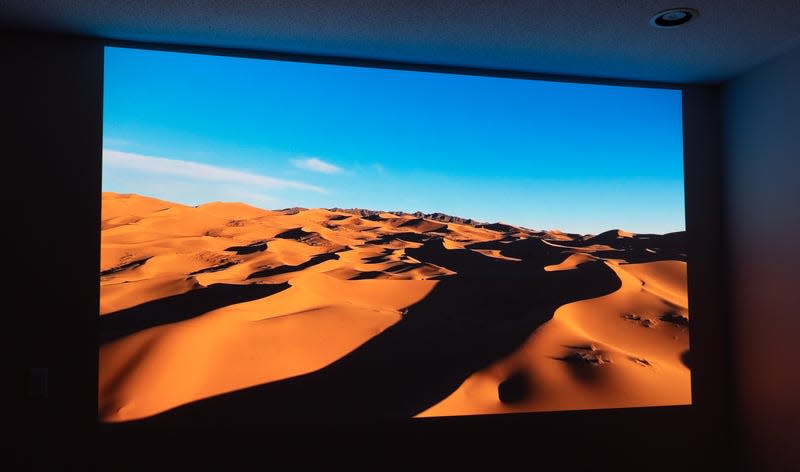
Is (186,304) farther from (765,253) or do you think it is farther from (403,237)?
(765,253)

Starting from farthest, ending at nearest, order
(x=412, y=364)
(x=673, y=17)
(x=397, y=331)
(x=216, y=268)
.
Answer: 1. (x=216, y=268)
2. (x=397, y=331)
3. (x=412, y=364)
4. (x=673, y=17)

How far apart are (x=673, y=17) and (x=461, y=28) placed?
734mm

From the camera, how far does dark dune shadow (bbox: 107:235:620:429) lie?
2.04 m

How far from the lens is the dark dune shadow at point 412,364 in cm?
204

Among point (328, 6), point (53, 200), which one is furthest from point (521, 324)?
point (53, 200)

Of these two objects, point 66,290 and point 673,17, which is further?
point 66,290

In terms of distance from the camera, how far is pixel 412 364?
2.66 metres

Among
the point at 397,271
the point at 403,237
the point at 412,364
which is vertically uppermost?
the point at 403,237

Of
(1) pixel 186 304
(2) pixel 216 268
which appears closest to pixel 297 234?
(2) pixel 216 268

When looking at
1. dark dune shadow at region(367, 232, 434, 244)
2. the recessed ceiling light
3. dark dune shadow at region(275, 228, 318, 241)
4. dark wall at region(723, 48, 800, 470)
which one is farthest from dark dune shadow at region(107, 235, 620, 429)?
dark dune shadow at region(275, 228, 318, 241)

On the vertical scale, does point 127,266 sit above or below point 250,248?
below

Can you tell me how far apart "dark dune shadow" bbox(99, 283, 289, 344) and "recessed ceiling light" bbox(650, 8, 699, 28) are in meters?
3.53

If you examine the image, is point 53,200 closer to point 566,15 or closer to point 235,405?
point 235,405

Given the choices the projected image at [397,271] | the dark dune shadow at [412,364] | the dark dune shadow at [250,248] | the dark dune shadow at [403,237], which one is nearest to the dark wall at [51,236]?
the projected image at [397,271]
